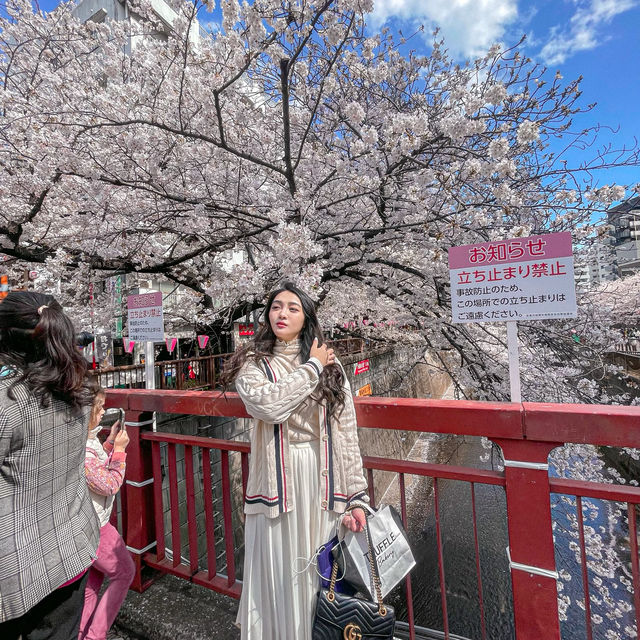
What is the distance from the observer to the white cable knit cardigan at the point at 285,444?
57.7 inches

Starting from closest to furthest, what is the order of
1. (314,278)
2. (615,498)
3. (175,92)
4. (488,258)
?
(615,498)
(488,258)
(314,278)
(175,92)

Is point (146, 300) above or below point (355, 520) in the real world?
above

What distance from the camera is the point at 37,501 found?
4.17ft

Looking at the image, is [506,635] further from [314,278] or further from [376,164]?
[376,164]

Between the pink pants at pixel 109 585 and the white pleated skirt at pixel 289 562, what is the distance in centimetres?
73

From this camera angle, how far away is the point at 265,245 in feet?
19.6

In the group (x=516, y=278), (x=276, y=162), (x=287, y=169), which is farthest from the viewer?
(x=276, y=162)

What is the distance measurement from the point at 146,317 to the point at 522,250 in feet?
9.87

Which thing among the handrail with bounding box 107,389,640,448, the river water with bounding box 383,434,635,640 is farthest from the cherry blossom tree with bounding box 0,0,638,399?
the river water with bounding box 383,434,635,640

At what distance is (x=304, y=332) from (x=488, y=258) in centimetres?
99

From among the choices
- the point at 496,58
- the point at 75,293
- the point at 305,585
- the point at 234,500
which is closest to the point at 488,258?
the point at 305,585

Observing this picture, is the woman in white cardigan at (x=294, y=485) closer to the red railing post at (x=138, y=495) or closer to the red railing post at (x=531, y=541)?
the red railing post at (x=531, y=541)

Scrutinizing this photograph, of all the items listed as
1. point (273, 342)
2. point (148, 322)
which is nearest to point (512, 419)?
point (273, 342)

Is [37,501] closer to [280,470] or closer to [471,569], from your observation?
[280,470]
